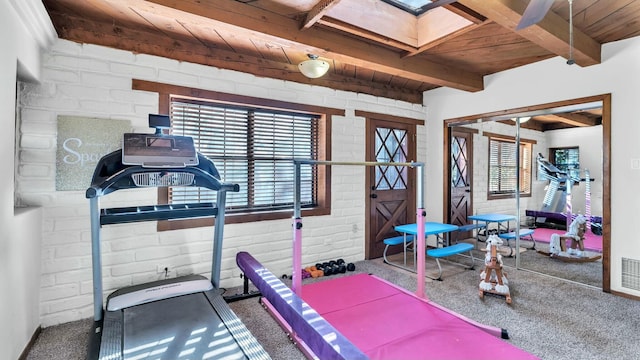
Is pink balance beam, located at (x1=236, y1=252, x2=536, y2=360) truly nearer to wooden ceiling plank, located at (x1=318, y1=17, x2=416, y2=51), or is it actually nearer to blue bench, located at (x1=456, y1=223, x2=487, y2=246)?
blue bench, located at (x1=456, y1=223, x2=487, y2=246)

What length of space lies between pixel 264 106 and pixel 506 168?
351cm

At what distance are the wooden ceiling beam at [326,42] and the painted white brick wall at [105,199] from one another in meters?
0.97

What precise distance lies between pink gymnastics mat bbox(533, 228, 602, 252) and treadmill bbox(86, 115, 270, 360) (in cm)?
393

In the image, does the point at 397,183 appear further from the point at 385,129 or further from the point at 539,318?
the point at 539,318

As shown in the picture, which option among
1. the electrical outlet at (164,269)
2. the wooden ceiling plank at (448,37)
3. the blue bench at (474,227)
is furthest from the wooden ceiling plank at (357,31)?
the blue bench at (474,227)

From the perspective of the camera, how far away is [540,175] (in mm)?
4043

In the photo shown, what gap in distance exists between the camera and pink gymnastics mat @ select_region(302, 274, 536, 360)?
81.5 inches

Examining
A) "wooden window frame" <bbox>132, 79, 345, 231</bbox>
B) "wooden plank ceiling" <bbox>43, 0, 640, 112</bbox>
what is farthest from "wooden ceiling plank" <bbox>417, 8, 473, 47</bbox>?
"wooden window frame" <bbox>132, 79, 345, 231</bbox>

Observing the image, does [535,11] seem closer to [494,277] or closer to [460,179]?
[494,277]

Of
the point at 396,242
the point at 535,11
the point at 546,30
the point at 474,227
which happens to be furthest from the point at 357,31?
the point at 474,227

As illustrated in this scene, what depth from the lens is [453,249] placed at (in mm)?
3809

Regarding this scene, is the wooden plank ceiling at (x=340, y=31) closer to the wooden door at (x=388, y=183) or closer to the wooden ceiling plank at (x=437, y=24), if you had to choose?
the wooden ceiling plank at (x=437, y=24)

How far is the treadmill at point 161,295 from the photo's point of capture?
187 centimetres

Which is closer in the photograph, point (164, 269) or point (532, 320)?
point (532, 320)
